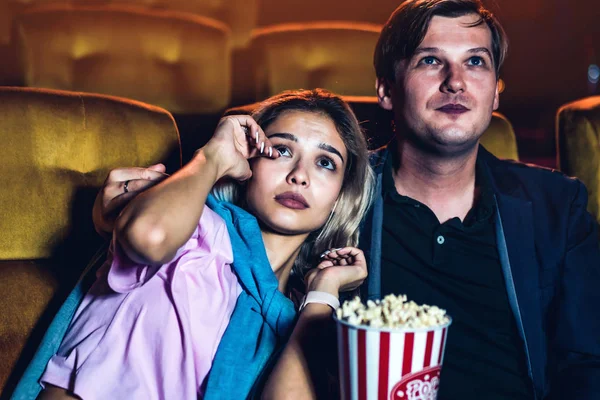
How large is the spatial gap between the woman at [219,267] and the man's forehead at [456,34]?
32 centimetres

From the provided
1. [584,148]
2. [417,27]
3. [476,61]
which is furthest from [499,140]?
[417,27]

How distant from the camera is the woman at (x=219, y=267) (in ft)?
3.83

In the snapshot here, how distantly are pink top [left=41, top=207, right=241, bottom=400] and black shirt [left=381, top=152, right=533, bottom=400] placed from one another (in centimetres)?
51

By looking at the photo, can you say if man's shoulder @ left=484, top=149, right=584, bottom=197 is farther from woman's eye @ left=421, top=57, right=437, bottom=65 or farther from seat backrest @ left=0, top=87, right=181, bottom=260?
seat backrest @ left=0, top=87, right=181, bottom=260

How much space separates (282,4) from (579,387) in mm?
3137

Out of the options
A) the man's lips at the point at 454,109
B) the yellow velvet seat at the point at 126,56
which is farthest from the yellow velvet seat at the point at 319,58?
the man's lips at the point at 454,109

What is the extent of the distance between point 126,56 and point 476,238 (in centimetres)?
205

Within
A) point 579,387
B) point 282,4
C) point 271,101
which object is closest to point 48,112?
point 271,101

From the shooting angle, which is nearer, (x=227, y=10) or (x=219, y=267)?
(x=219, y=267)

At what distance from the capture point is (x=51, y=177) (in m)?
1.63

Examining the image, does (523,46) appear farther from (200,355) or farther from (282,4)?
(200,355)

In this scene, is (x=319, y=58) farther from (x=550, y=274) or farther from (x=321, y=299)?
(x=321, y=299)

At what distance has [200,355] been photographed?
1.24 meters

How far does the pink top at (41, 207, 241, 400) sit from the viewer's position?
3.88ft
